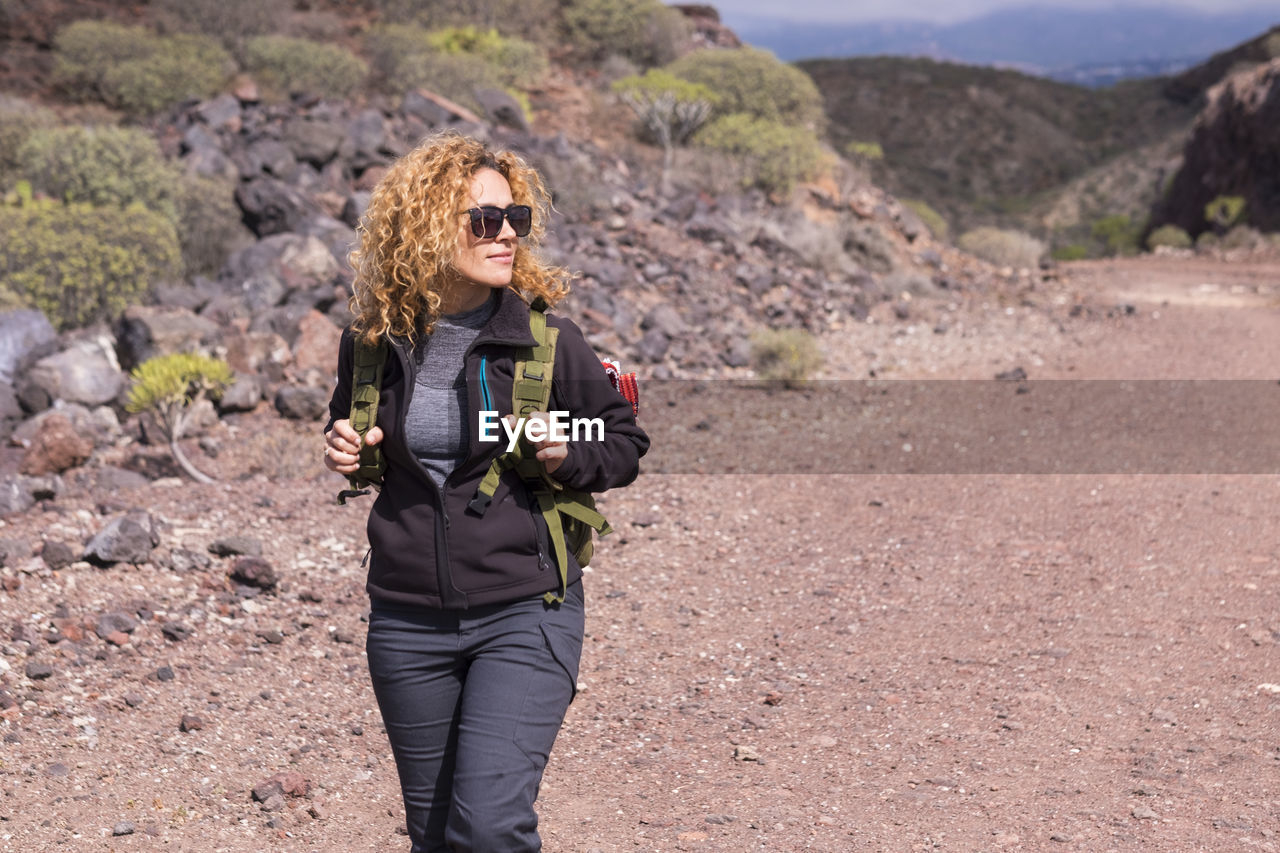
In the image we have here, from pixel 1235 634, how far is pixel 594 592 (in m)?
2.95

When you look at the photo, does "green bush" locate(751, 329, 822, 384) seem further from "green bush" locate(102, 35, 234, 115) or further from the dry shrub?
"green bush" locate(102, 35, 234, 115)

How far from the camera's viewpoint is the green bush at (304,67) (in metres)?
17.1

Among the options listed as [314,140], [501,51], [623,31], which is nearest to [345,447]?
[314,140]

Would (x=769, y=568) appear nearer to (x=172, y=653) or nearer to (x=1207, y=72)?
(x=172, y=653)

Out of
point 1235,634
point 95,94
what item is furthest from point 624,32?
point 1235,634

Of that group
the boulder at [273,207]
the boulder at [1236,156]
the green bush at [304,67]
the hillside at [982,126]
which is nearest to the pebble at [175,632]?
the boulder at [273,207]

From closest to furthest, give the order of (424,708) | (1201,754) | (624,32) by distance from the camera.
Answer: (424,708)
(1201,754)
(624,32)

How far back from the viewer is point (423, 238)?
7.66 ft

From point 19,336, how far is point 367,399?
6.78m

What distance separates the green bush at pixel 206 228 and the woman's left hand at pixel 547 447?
30.6 feet

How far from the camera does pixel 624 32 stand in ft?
78.3

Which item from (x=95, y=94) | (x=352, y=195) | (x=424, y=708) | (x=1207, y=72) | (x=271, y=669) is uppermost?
(x=1207, y=72)

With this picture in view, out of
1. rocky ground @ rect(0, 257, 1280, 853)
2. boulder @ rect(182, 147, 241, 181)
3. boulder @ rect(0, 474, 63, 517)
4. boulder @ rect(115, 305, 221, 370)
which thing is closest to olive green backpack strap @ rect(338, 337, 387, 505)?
rocky ground @ rect(0, 257, 1280, 853)

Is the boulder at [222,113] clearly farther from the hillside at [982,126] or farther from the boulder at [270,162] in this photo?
the hillside at [982,126]
